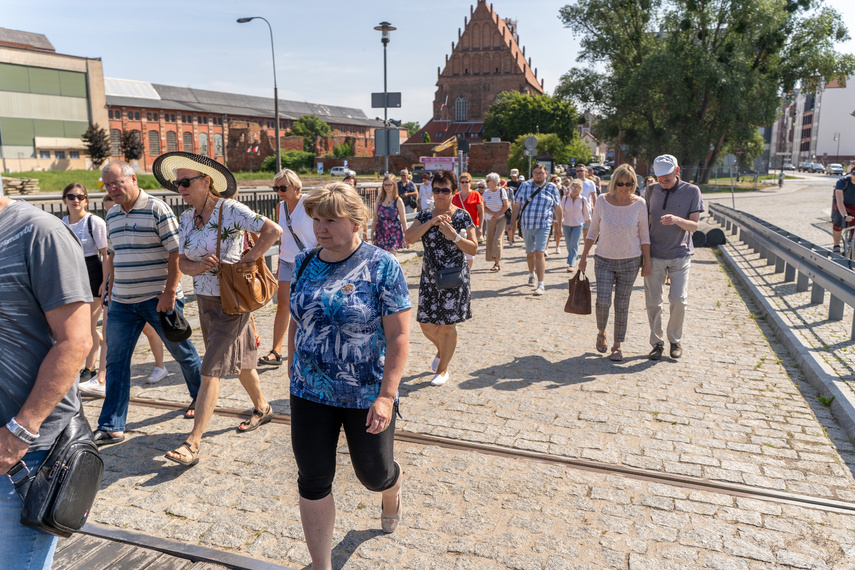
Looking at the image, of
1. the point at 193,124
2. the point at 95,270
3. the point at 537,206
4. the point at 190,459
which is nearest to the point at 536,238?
the point at 537,206

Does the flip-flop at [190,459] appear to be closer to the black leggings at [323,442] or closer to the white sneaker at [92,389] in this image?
the black leggings at [323,442]

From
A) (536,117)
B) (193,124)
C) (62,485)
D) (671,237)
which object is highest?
(536,117)

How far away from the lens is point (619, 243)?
254 inches

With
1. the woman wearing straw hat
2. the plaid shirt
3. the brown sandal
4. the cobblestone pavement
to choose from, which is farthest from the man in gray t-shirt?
the plaid shirt

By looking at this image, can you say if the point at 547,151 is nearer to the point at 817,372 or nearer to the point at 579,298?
the point at 579,298

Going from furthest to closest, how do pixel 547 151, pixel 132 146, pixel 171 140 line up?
pixel 171 140 → pixel 132 146 → pixel 547 151

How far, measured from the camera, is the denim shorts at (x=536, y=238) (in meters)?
10.3

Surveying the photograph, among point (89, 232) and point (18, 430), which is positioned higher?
point (89, 232)

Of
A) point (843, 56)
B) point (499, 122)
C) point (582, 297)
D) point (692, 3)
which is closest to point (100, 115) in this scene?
point (499, 122)

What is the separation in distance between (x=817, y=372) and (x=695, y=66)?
40200mm

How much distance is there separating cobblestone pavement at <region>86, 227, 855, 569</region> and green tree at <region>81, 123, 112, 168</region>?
63.3 m

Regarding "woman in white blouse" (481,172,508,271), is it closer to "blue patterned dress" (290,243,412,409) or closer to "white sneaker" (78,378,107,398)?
"white sneaker" (78,378,107,398)

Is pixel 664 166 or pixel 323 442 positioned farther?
pixel 664 166

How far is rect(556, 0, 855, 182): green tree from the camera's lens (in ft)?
136
